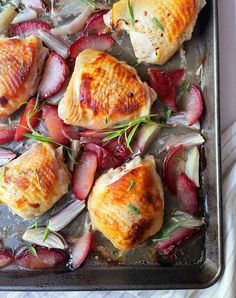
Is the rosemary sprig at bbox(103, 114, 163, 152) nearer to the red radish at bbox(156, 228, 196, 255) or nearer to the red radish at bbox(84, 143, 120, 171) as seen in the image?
the red radish at bbox(84, 143, 120, 171)

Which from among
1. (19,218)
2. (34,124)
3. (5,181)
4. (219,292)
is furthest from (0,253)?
(219,292)

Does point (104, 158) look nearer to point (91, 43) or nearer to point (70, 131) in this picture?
point (70, 131)

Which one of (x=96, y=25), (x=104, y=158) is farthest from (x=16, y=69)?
(x=104, y=158)

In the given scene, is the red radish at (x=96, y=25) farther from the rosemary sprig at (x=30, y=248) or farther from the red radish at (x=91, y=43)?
the rosemary sprig at (x=30, y=248)

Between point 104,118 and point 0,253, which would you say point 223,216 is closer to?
point 104,118

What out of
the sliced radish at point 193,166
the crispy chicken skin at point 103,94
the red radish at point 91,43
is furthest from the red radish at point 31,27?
the sliced radish at point 193,166
